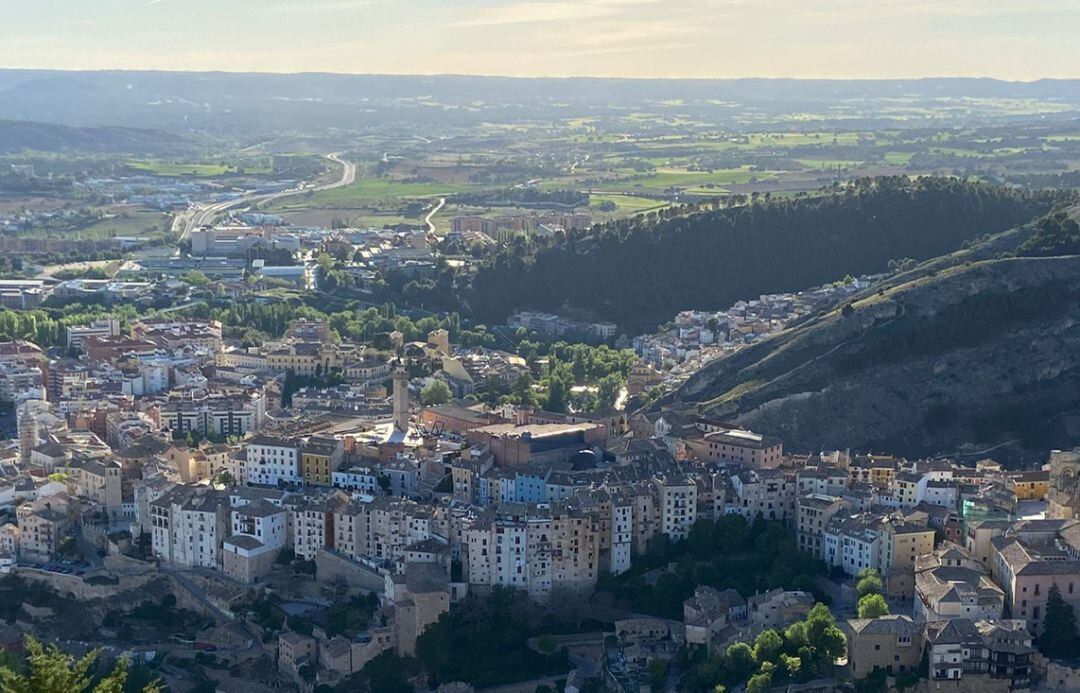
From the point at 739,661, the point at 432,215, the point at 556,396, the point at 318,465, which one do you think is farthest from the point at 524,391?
the point at 432,215

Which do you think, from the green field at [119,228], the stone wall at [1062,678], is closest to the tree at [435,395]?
the stone wall at [1062,678]

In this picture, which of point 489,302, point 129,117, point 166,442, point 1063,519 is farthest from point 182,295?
point 129,117

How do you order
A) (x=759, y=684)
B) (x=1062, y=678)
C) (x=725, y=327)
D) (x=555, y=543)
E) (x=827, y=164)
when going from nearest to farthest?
1. (x=1062, y=678)
2. (x=759, y=684)
3. (x=555, y=543)
4. (x=725, y=327)
5. (x=827, y=164)

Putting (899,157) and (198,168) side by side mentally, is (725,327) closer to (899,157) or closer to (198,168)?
(899,157)

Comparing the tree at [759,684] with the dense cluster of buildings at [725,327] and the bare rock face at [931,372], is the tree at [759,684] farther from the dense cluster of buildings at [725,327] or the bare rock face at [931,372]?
the dense cluster of buildings at [725,327]

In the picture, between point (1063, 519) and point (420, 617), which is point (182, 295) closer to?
point (420, 617)

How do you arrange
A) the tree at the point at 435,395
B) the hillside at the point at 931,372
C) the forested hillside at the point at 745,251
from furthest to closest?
the forested hillside at the point at 745,251
the tree at the point at 435,395
the hillside at the point at 931,372
